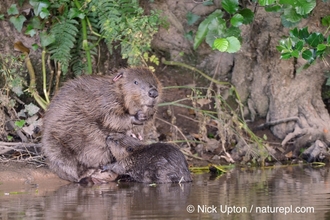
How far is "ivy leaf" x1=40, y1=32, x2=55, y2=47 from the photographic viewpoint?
7164 mm

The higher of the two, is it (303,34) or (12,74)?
(303,34)

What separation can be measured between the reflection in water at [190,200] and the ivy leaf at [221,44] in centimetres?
101

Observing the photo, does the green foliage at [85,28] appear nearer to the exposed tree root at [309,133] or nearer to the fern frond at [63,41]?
the fern frond at [63,41]

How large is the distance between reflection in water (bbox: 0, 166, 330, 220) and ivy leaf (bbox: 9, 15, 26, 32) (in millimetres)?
1862

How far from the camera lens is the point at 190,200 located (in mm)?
4906

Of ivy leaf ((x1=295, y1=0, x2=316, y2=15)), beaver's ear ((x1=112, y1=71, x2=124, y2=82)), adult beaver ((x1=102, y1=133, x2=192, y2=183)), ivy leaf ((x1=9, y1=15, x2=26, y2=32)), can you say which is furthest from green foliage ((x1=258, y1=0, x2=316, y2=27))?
ivy leaf ((x1=9, y1=15, x2=26, y2=32))

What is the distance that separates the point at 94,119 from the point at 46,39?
4.14 feet

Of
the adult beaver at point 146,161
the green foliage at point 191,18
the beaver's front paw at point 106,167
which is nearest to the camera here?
the adult beaver at point 146,161

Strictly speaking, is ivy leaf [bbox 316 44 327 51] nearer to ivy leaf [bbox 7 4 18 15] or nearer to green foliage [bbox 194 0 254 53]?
green foliage [bbox 194 0 254 53]

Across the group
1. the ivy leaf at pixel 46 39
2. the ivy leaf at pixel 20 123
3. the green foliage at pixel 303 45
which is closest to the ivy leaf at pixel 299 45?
the green foliage at pixel 303 45

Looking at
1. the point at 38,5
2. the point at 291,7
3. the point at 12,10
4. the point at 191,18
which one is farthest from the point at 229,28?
the point at 12,10

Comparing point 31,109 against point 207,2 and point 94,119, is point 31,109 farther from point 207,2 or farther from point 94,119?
point 207,2

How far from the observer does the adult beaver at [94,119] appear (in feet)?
20.3

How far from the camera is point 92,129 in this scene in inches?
245
